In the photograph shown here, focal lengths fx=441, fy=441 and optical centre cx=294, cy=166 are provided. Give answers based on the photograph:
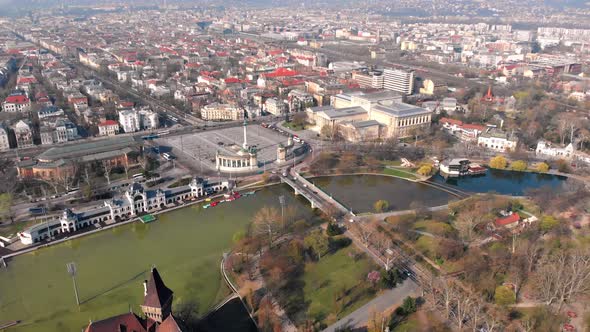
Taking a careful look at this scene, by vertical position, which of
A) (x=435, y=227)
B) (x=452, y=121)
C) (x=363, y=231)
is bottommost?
(x=363, y=231)

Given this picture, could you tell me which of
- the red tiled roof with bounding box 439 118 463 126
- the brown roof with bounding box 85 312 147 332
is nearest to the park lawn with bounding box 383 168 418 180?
the red tiled roof with bounding box 439 118 463 126

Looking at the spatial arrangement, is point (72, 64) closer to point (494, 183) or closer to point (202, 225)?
point (202, 225)

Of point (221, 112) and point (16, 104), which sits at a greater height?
point (16, 104)

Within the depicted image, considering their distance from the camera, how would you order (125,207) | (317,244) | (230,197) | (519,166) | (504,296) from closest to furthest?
(504,296)
(317,244)
(125,207)
(230,197)
(519,166)

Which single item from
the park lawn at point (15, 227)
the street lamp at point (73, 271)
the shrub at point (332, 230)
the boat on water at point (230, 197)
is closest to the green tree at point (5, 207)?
the park lawn at point (15, 227)

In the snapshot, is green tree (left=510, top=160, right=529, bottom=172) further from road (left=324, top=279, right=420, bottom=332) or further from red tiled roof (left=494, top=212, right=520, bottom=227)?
road (left=324, top=279, right=420, bottom=332)

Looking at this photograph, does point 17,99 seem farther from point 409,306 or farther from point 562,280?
point 562,280

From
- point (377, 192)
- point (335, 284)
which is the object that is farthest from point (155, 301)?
point (377, 192)
